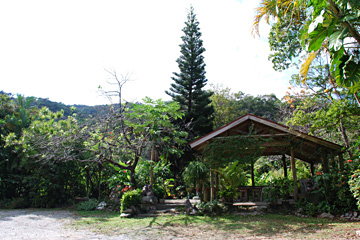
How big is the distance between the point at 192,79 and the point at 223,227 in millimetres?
13036

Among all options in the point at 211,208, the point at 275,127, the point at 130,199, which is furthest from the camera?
the point at 130,199

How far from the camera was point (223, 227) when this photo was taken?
6.85 metres

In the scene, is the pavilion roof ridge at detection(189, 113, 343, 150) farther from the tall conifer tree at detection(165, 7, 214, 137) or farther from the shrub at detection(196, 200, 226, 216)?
the tall conifer tree at detection(165, 7, 214, 137)

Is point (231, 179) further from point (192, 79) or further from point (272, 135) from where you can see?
point (192, 79)

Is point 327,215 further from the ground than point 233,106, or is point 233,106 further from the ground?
point 233,106

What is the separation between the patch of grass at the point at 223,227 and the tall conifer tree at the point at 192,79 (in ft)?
32.9

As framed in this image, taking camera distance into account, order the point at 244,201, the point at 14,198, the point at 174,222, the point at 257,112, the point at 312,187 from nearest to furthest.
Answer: the point at 174,222 → the point at 312,187 → the point at 244,201 → the point at 14,198 → the point at 257,112

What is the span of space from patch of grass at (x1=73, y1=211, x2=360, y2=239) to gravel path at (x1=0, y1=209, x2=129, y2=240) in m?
0.45

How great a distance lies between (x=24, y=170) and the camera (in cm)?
1276

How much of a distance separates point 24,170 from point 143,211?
24.4 feet

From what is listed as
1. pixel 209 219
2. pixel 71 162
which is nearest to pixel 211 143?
pixel 209 219

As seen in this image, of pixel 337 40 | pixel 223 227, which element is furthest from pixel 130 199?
pixel 337 40

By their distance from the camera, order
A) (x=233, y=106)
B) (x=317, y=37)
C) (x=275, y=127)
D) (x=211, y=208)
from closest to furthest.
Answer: (x=317, y=37), (x=211, y=208), (x=275, y=127), (x=233, y=106)

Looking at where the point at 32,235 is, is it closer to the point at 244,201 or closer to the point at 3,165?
the point at 244,201
